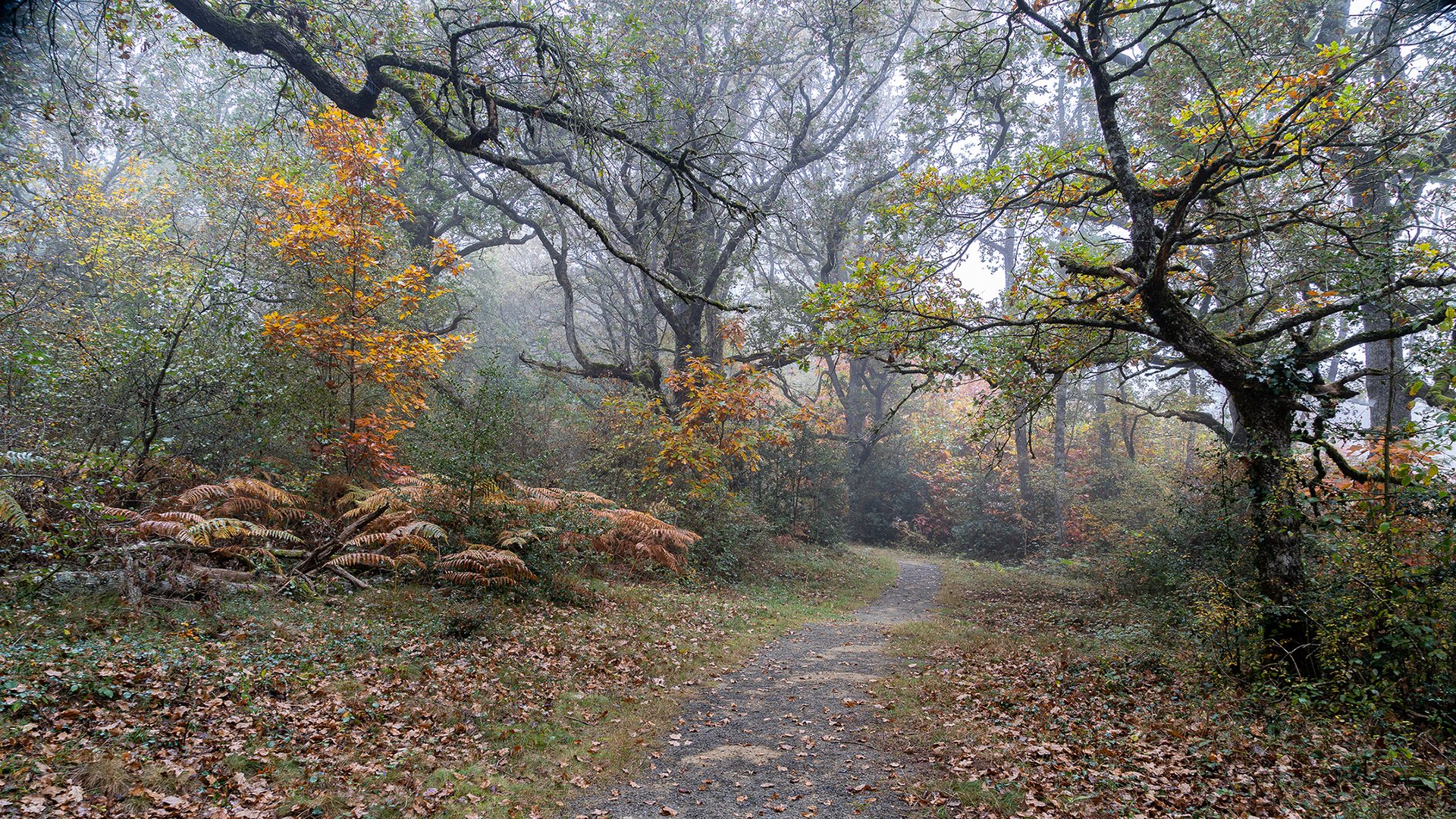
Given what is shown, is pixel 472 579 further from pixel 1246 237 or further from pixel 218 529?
pixel 1246 237

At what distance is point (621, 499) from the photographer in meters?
14.1

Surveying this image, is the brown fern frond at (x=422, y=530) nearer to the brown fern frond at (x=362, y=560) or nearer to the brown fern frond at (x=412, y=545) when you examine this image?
the brown fern frond at (x=412, y=545)

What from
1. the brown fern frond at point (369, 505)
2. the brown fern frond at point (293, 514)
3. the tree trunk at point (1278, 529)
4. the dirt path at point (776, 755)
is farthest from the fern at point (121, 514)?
the tree trunk at point (1278, 529)

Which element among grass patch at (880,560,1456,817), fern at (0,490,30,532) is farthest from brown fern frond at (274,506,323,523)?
grass patch at (880,560,1456,817)

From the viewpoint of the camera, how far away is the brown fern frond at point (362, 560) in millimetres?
7547

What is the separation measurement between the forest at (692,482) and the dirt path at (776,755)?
5cm

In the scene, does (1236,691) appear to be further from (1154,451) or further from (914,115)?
(1154,451)

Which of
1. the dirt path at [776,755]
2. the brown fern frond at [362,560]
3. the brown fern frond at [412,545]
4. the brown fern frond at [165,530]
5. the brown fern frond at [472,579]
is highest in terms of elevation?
the brown fern frond at [165,530]

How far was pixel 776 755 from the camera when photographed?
18.3 feet

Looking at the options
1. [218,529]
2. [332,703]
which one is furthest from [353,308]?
[332,703]

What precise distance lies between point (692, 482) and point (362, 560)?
22.4 feet

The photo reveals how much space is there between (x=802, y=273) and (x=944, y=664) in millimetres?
26169

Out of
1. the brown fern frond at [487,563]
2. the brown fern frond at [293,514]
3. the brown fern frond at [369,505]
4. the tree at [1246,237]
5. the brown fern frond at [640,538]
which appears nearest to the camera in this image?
the tree at [1246,237]

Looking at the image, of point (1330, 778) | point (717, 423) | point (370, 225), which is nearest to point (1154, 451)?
point (717, 423)
